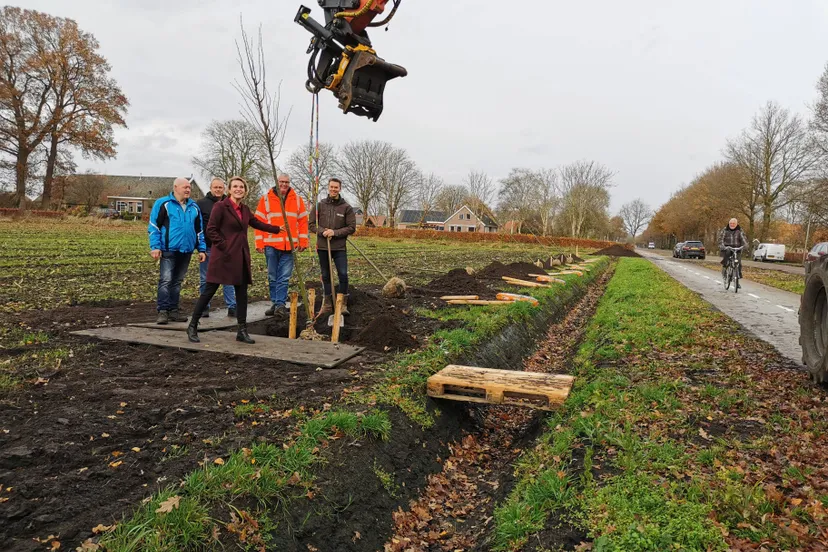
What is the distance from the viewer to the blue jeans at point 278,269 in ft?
26.0

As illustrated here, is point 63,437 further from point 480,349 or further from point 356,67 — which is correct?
point 480,349

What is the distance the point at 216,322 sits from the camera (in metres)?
7.34

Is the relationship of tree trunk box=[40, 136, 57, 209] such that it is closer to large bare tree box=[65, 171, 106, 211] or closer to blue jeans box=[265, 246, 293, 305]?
large bare tree box=[65, 171, 106, 211]

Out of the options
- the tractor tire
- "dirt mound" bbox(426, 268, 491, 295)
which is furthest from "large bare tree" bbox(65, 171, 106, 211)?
the tractor tire

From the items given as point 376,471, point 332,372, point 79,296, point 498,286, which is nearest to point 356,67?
point 332,372

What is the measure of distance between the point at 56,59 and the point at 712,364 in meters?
48.7

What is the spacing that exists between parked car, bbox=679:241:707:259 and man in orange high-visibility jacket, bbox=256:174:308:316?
153ft

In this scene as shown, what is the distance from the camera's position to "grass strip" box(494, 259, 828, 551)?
2893 millimetres

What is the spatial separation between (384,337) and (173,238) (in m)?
3.09

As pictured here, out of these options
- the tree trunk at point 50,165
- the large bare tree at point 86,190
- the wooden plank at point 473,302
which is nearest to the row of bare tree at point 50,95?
the tree trunk at point 50,165

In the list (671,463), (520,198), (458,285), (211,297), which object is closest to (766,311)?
(458,285)

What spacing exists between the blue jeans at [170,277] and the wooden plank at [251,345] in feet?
1.90

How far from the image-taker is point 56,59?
3947cm

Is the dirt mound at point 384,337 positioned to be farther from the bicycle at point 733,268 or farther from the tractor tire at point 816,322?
the bicycle at point 733,268
